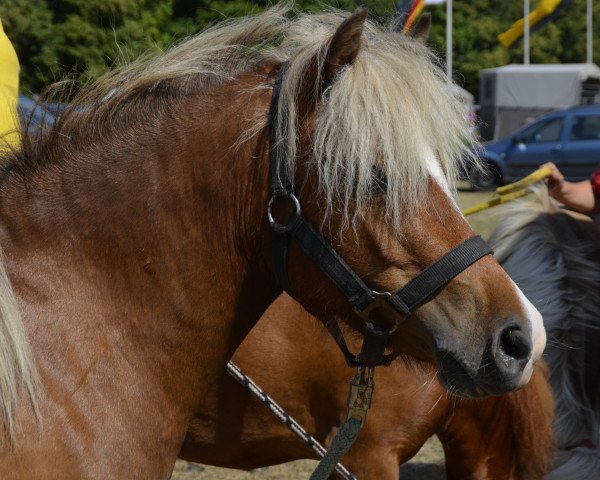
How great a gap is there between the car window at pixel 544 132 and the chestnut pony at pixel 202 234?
16264 mm

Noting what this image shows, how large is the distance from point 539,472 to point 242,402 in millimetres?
1224

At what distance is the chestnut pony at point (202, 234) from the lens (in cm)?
179

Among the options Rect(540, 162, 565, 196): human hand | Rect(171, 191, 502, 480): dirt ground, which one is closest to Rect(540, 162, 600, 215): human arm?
Rect(540, 162, 565, 196): human hand

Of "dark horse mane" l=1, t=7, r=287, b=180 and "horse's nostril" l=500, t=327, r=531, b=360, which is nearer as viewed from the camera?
"horse's nostril" l=500, t=327, r=531, b=360

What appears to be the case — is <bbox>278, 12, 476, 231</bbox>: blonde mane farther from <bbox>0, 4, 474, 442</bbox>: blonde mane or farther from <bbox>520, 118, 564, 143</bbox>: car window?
<bbox>520, 118, 564, 143</bbox>: car window

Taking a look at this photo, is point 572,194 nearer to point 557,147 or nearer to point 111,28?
point 111,28

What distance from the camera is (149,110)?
196 cm

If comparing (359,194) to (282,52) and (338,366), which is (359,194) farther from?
(338,366)

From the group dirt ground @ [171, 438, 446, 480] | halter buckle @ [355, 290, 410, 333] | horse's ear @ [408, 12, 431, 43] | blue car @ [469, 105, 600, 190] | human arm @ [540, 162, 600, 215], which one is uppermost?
horse's ear @ [408, 12, 431, 43]

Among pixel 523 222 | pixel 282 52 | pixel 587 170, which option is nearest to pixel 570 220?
pixel 523 222

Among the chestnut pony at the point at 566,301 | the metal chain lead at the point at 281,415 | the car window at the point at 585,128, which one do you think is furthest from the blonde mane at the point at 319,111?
the car window at the point at 585,128

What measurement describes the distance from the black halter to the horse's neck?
0.05 meters

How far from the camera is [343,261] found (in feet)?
6.10

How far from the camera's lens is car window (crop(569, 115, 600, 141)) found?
17000 mm
